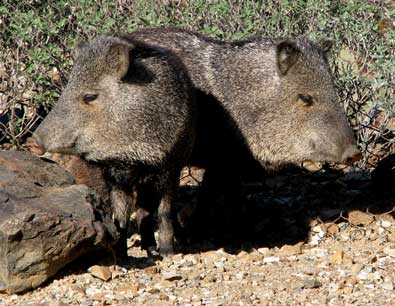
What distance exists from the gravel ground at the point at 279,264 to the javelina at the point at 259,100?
0.62m

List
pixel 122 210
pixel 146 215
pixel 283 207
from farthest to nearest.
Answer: pixel 283 207 → pixel 146 215 → pixel 122 210

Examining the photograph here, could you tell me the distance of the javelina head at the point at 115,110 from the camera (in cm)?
515

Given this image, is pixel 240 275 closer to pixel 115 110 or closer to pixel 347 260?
pixel 347 260

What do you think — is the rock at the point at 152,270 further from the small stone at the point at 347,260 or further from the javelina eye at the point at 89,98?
the small stone at the point at 347,260

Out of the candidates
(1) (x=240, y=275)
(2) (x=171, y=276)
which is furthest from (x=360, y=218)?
(2) (x=171, y=276)

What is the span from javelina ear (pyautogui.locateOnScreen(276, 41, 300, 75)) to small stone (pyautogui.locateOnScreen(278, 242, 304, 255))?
115 cm

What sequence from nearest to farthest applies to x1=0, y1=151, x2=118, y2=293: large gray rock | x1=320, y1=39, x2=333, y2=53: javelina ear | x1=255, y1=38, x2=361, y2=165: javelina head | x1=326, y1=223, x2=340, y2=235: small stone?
x1=0, y1=151, x2=118, y2=293: large gray rock
x1=255, y1=38, x2=361, y2=165: javelina head
x1=320, y1=39, x2=333, y2=53: javelina ear
x1=326, y1=223, x2=340, y2=235: small stone

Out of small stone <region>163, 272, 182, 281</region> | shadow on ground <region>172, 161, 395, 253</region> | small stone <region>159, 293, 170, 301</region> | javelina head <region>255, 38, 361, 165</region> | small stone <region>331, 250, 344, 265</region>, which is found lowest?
shadow on ground <region>172, 161, 395, 253</region>

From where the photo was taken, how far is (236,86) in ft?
19.5

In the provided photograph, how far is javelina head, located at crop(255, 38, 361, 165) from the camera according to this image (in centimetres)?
562

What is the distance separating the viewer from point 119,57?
→ 5191 mm

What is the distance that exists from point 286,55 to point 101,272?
186cm

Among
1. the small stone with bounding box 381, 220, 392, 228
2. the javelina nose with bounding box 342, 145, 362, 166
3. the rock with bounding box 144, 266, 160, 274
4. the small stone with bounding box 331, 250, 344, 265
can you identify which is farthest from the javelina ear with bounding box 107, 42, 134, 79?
the small stone with bounding box 381, 220, 392, 228

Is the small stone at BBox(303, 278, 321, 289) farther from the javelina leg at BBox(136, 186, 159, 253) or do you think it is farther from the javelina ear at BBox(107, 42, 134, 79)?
the javelina ear at BBox(107, 42, 134, 79)
